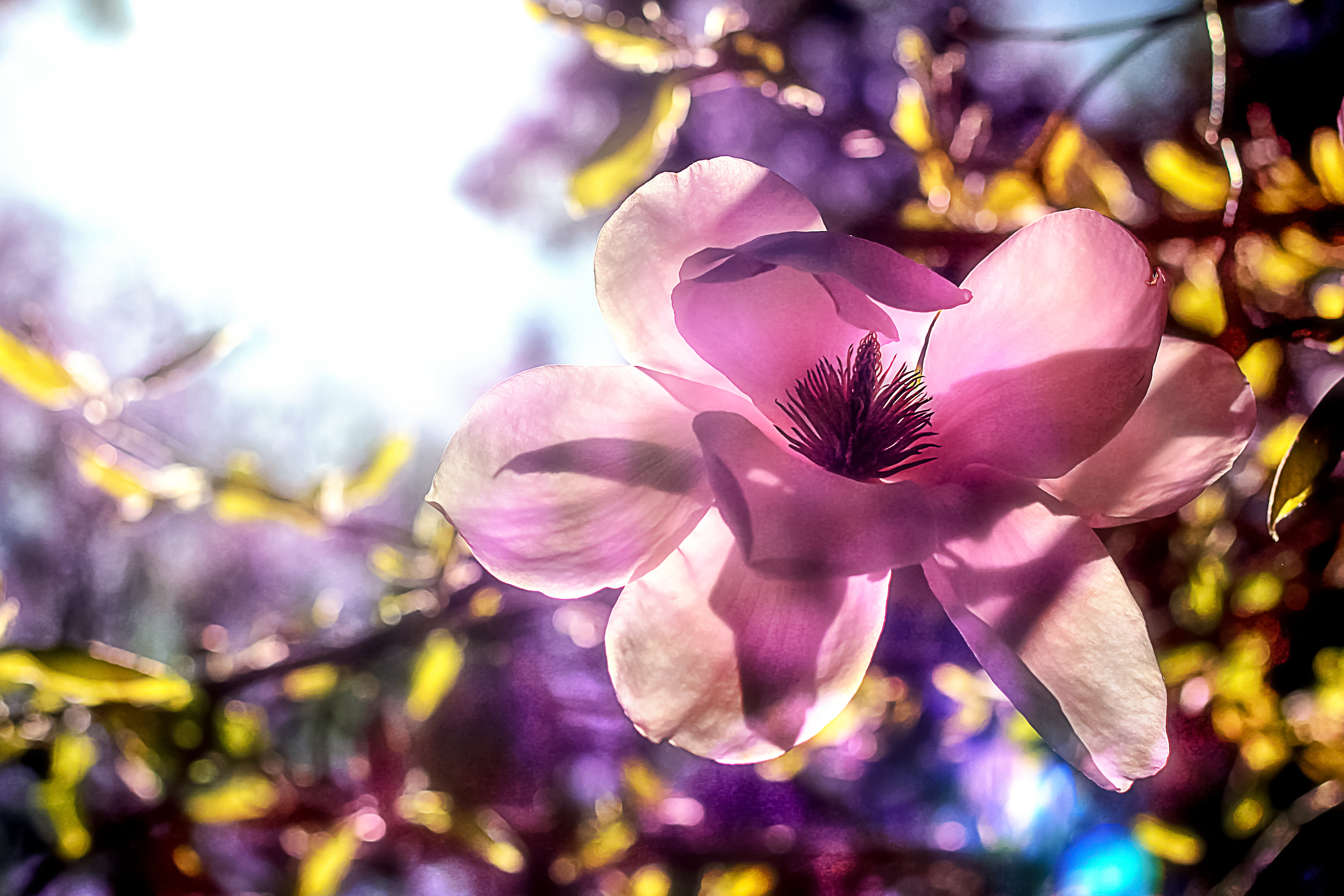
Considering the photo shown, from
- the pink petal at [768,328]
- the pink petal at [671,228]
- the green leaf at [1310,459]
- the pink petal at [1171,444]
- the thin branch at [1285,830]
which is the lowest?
the thin branch at [1285,830]

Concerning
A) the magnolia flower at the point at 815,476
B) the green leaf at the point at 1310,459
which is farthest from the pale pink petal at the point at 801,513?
the green leaf at the point at 1310,459

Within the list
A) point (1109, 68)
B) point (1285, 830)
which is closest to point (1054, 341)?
point (1109, 68)

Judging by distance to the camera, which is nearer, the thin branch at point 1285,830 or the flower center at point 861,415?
the flower center at point 861,415

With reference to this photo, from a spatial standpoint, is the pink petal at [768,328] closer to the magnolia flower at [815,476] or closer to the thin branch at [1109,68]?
the magnolia flower at [815,476]

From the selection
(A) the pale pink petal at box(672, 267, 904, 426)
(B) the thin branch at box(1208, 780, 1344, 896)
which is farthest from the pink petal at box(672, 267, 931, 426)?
(B) the thin branch at box(1208, 780, 1344, 896)

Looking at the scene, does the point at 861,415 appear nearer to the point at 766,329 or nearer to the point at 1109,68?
the point at 766,329

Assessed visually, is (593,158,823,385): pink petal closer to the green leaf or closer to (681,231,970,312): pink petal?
(681,231,970,312): pink petal

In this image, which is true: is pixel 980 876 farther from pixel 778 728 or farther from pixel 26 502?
pixel 26 502
